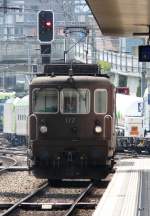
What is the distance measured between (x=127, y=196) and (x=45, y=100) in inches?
216

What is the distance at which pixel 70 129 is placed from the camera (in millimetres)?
17781

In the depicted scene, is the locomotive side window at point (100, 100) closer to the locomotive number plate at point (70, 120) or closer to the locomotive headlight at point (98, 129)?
the locomotive headlight at point (98, 129)

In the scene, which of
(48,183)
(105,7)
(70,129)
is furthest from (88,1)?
(48,183)

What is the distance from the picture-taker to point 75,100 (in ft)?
59.1

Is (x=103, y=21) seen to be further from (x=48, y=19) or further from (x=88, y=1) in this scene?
(x=48, y=19)

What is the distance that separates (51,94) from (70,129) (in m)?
1.02

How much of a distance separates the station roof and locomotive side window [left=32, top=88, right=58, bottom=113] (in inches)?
81.8

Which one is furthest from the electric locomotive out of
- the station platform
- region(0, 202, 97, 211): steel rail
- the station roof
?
region(0, 202, 97, 211): steel rail

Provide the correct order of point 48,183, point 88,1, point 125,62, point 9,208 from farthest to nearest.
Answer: point 125,62 < point 48,183 < point 9,208 < point 88,1

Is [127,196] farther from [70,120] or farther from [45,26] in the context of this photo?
[45,26]

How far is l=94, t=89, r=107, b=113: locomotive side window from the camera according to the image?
59.0 feet

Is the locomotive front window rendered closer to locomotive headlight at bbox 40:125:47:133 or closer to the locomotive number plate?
the locomotive number plate

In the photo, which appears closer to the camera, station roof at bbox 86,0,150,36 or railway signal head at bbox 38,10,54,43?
station roof at bbox 86,0,150,36

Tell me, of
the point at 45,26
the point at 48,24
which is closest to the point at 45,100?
the point at 48,24
